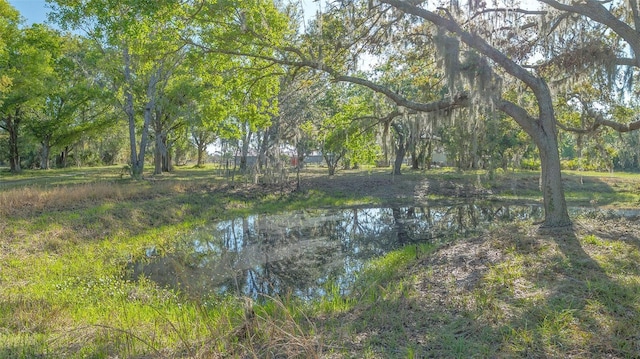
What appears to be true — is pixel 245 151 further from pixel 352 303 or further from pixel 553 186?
pixel 352 303

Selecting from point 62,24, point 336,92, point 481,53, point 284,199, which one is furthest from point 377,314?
point 336,92

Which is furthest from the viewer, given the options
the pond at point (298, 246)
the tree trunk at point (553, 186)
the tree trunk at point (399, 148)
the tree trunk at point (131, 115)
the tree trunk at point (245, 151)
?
the tree trunk at point (399, 148)

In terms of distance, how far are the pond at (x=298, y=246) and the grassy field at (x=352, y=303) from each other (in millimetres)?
585

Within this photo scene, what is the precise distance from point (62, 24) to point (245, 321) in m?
17.2

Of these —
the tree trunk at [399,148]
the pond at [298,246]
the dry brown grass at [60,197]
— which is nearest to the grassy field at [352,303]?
the dry brown grass at [60,197]

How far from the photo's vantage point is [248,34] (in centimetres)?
970

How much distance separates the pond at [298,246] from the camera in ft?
25.1

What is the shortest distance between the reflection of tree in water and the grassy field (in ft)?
1.97

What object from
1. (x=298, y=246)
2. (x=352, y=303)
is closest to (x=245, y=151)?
(x=298, y=246)

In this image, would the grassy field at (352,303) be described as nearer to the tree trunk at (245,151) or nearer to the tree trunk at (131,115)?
the tree trunk at (131,115)

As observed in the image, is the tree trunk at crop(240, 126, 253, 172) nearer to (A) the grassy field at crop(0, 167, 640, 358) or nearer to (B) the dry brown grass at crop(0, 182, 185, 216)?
(B) the dry brown grass at crop(0, 182, 185, 216)

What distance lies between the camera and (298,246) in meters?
10.9

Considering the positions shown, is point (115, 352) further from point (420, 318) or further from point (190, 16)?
point (190, 16)

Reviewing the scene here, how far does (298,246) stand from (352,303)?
5413mm
